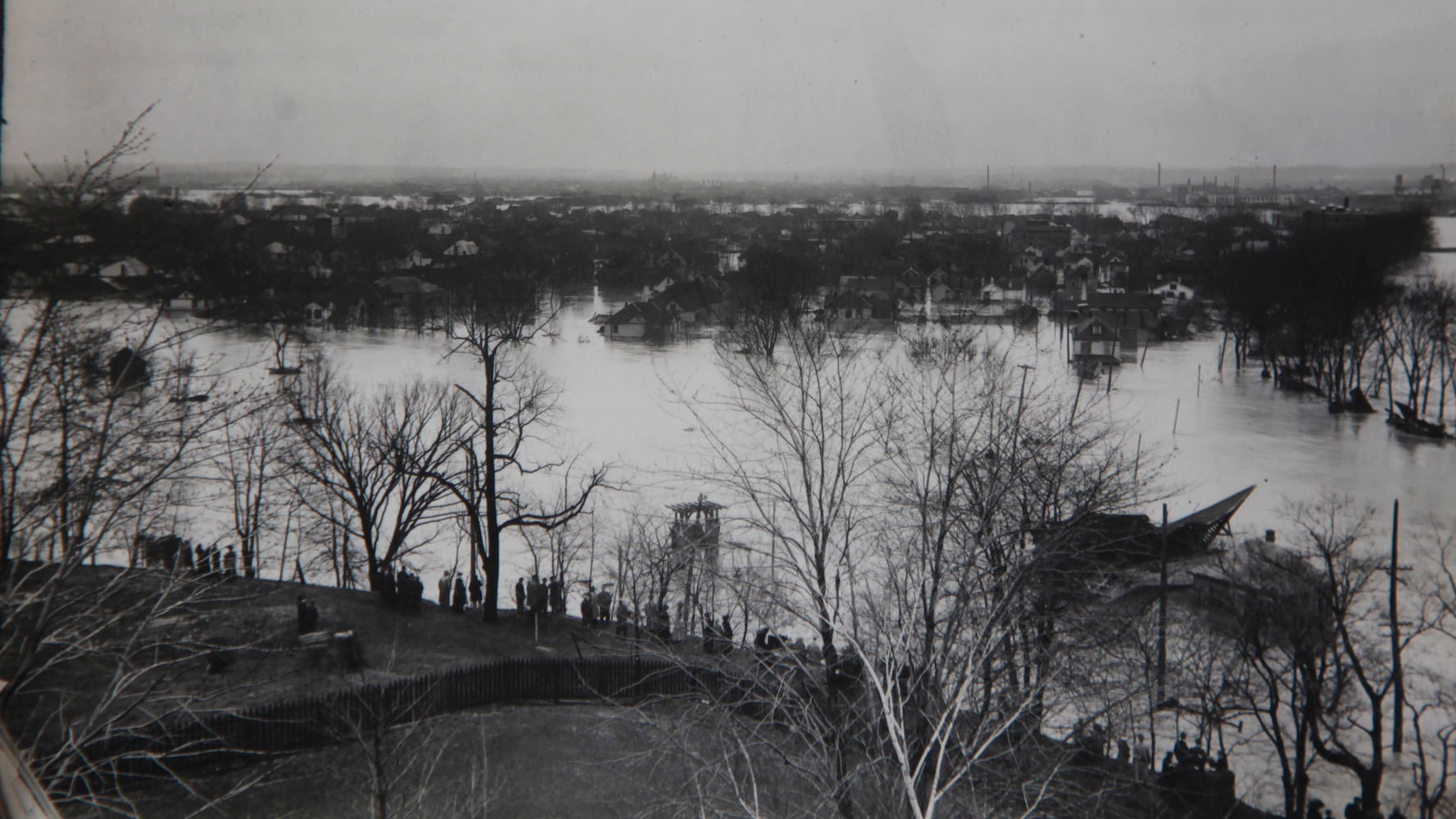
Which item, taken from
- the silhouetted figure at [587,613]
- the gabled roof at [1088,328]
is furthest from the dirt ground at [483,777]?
the gabled roof at [1088,328]

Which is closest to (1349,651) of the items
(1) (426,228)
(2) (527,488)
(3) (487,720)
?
(3) (487,720)

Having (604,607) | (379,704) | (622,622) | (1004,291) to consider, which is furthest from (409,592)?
(1004,291)

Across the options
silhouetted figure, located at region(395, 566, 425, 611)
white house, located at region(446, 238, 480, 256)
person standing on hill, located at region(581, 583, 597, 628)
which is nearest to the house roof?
white house, located at region(446, 238, 480, 256)

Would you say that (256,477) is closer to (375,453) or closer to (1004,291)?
(375,453)

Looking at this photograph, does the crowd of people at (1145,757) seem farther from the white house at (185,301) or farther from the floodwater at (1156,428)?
the white house at (185,301)

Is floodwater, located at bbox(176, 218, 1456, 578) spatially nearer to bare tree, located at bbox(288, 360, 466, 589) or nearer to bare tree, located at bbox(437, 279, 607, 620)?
bare tree, located at bbox(437, 279, 607, 620)

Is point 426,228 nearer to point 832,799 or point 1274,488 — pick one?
point 1274,488
